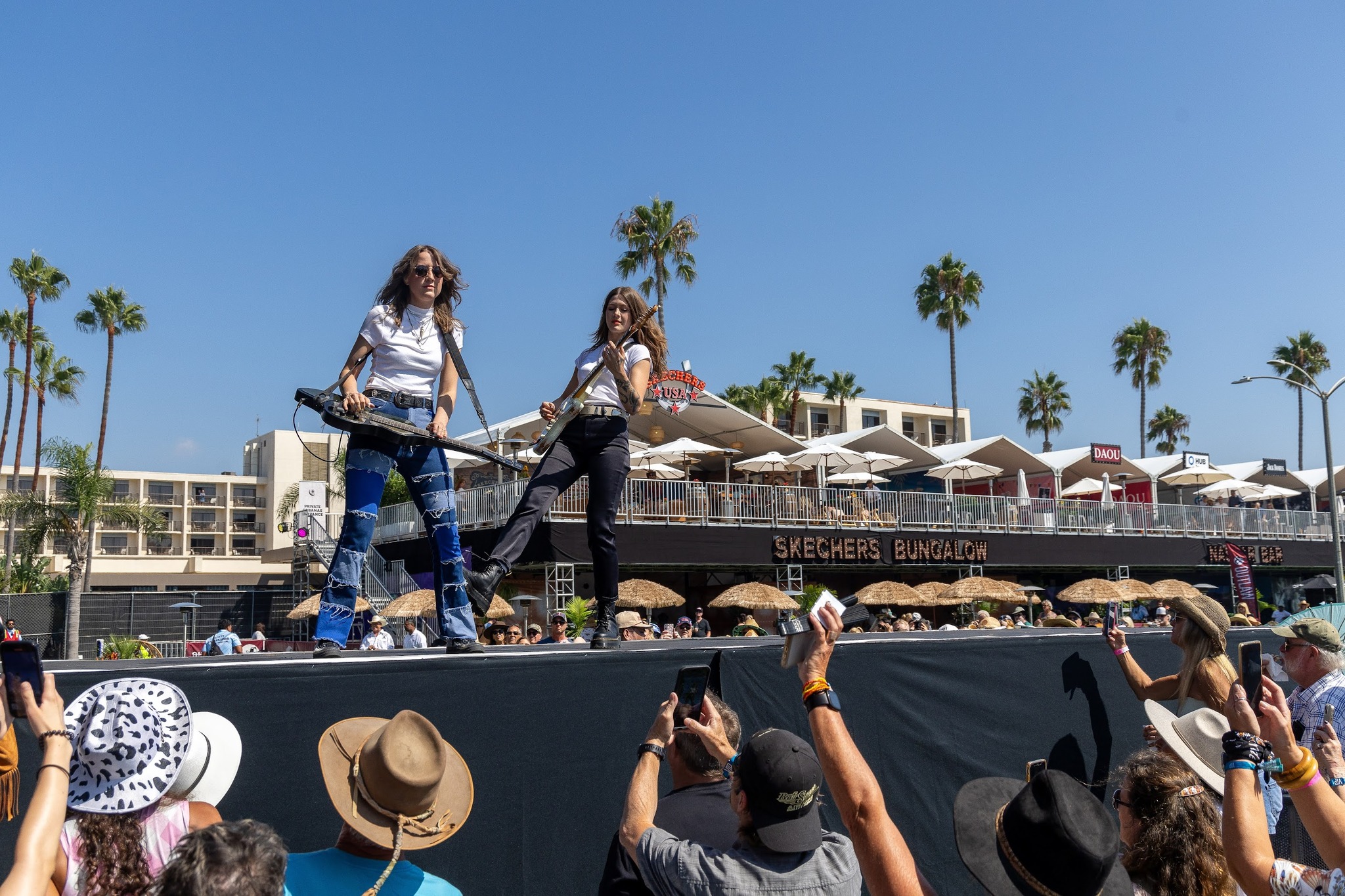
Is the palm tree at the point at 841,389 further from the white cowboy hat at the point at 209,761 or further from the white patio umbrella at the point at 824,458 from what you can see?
the white cowboy hat at the point at 209,761

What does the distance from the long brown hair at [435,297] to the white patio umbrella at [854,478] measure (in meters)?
28.3

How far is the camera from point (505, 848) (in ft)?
12.7

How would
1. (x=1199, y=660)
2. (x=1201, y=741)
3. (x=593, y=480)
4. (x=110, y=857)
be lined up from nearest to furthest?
(x=110, y=857)
(x=1201, y=741)
(x=593, y=480)
(x=1199, y=660)

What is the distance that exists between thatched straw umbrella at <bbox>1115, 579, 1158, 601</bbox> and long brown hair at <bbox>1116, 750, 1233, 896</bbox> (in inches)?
862

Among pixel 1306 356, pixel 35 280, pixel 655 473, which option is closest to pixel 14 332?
pixel 35 280

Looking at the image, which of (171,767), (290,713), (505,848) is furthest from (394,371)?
(171,767)

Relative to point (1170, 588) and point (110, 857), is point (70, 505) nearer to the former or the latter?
point (1170, 588)

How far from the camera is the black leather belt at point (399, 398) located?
4.64 meters

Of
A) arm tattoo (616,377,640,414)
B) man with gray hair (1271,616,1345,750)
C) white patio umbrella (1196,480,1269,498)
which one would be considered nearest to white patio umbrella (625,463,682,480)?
arm tattoo (616,377,640,414)

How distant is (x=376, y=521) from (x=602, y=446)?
3.96 feet

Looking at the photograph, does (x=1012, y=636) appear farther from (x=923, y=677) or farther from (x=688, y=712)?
(x=688, y=712)

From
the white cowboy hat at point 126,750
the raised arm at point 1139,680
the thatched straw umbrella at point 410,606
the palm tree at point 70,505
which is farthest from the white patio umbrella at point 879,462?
the white cowboy hat at point 126,750

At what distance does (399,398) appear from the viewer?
15.3ft

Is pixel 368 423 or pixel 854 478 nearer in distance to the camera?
pixel 368 423
